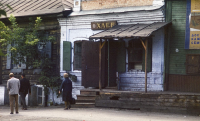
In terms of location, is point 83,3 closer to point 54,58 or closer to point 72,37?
point 72,37

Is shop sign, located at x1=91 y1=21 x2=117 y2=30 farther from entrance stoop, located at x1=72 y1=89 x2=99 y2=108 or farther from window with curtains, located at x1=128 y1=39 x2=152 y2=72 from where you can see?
entrance stoop, located at x1=72 y1=89 x2=99 y2=108

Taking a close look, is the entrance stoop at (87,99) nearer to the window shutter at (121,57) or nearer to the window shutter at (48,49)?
the window shutter at (121,57)

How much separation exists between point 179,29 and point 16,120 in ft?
23.8

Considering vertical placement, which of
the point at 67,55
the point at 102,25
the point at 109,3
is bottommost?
the point at 67,55

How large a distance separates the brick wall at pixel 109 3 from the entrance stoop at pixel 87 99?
4050mm

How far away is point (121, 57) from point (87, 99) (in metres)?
2.44

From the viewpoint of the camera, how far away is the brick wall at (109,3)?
13028 mm

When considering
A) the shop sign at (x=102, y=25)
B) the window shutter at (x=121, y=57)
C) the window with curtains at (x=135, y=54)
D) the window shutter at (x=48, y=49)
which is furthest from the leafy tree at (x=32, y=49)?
the window with curtains at (x=135, y=54)

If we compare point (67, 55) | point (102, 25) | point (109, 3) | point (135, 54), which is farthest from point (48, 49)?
point (135, 54)

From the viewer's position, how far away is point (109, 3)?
1378 cm

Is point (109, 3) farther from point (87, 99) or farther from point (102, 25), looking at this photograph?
point (87, 99)

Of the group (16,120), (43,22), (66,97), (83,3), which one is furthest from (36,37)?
(16,120)

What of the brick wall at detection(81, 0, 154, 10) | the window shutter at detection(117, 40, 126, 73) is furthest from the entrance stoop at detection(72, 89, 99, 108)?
the brick wall at detection(81, 0, 154, 10)

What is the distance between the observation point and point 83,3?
14.5 m
